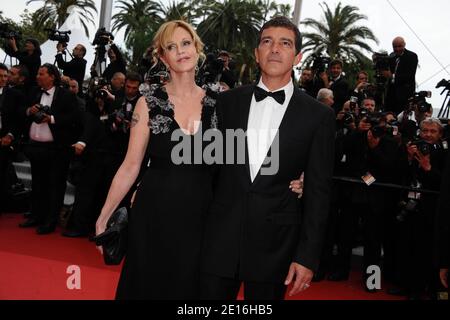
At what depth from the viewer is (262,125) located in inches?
90.4

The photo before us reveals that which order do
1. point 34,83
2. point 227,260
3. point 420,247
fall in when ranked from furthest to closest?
point 34,83
point 420,247
point 227,260

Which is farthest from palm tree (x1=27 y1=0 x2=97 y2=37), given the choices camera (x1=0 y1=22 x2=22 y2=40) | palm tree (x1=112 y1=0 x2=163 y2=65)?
camera (x1=0 y1=22 x2=22 y2=40)

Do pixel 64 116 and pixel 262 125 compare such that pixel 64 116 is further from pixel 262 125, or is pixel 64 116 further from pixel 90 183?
pixel 262 125

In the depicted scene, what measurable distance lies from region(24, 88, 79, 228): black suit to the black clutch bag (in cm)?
344

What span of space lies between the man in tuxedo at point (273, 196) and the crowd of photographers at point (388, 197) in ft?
8.52

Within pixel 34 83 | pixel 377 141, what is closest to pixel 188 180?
pixel 377 141

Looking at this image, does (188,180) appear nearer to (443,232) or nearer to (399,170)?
(443,232)

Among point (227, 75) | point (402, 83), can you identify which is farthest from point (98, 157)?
point (402, 83)

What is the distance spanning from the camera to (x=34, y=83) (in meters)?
7.39

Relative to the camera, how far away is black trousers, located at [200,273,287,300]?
2.23 m

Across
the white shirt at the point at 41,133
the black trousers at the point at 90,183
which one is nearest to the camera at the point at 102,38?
the white shirt at the point at 41,133

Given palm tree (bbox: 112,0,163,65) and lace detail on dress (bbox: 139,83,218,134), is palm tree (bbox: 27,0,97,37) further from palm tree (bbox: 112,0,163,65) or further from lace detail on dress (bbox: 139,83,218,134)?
lace detail on dress (bbox: 139,83,218,134)

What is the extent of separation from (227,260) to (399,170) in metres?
3.17

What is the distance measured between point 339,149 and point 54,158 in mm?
3076
